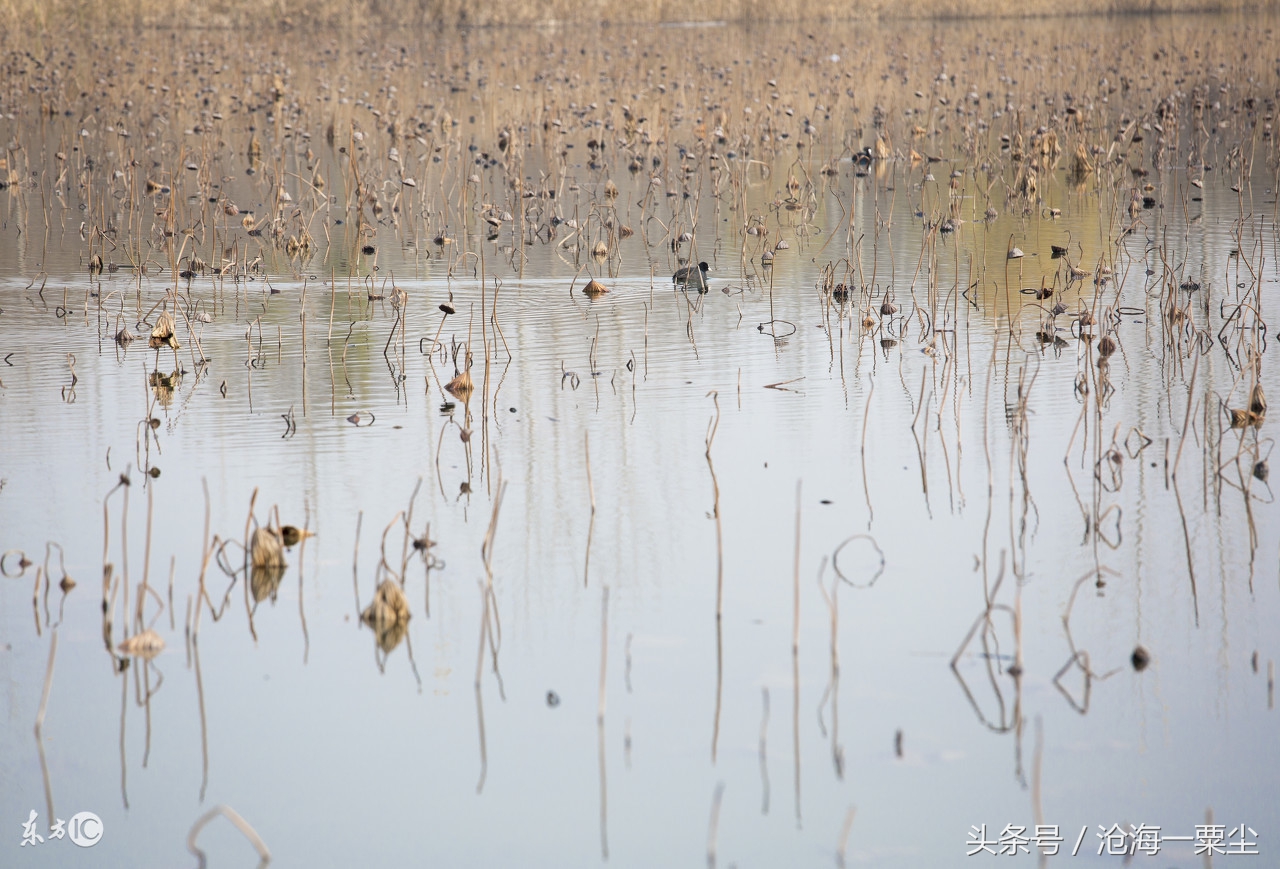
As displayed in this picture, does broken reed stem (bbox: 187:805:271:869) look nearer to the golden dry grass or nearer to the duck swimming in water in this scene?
the duck swimming in water

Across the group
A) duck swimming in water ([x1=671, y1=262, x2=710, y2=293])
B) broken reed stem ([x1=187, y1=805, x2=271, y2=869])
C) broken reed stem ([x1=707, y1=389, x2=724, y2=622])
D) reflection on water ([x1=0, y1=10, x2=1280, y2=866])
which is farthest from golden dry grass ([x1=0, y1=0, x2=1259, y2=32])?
broken reed stem ([x1=187, y1=805, x2=271, y2=869])

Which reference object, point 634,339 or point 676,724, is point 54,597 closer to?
point 676,724

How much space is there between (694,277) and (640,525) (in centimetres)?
343

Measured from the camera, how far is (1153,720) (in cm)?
273

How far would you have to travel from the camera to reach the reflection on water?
254cm

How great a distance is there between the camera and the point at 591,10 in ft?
104

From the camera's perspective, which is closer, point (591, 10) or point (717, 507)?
point (717, 507)

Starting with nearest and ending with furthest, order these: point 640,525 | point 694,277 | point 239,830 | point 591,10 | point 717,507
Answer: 1. point 239,830
2. point 717,507
3. point 640,525
4. point 694,277
5. point 591,10

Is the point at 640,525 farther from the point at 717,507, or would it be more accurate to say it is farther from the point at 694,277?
the point at 694,277

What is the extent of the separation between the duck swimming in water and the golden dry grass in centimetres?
2355

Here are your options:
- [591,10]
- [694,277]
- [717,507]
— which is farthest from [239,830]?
[591,10]

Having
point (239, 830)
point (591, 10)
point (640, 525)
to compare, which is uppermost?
point (591, 10)

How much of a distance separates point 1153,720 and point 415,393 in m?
2.99

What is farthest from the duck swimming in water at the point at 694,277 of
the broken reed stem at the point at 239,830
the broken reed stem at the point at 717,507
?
the broken reed stem at the point at 239,830
